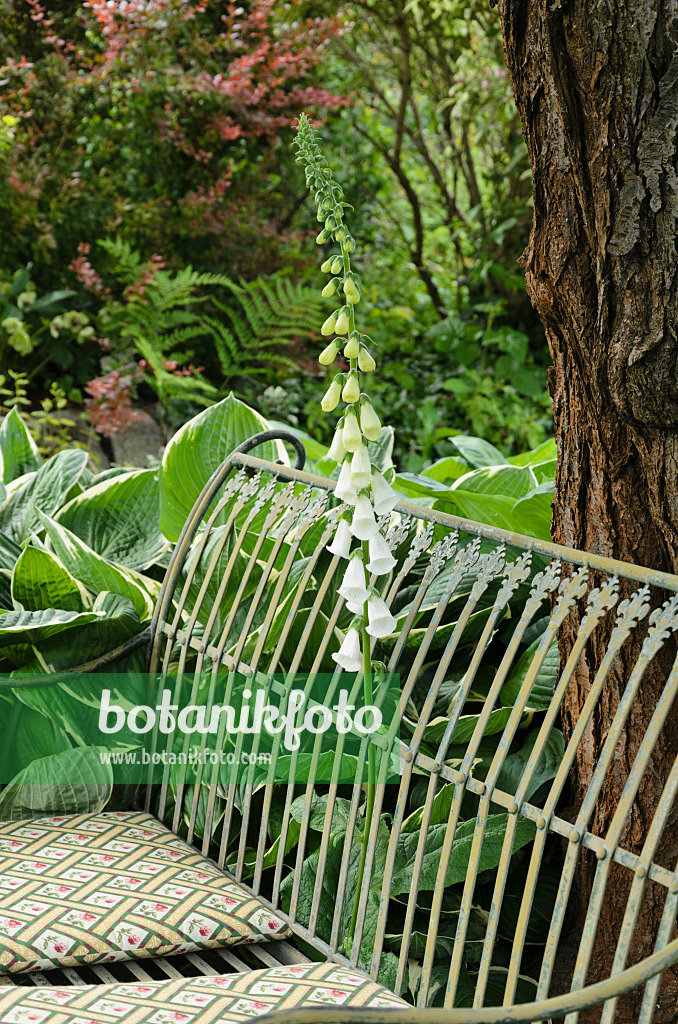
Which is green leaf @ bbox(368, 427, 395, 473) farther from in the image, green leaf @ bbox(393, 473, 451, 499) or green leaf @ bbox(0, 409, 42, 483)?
green leaf @ bbox(0, 409, 42, 483)

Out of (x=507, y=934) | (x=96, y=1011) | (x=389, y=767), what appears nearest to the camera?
(x=96, y=1011)

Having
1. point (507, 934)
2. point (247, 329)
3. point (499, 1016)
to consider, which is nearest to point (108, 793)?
point (507, 934)

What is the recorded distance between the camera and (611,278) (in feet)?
4.51

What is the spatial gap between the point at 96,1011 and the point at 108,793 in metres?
0.68

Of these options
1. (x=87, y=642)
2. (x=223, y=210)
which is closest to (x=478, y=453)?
(x=87, y=642)

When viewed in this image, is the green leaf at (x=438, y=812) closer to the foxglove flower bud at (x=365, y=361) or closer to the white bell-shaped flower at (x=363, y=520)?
the white bell-shaped flower at (x=363, y=520)

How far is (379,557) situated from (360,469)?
0.13 metres

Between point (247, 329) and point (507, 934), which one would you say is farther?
point (247, 329)

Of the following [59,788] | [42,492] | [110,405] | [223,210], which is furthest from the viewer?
[223,210]

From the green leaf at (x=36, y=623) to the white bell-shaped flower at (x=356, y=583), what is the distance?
2.37 ft

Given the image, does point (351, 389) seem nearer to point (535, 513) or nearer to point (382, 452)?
point (535, 513)

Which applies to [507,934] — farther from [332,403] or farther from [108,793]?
[332,403]

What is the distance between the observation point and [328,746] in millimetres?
1842

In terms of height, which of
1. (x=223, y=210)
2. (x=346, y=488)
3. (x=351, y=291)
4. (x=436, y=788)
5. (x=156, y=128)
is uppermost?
(x=156, y=128)
